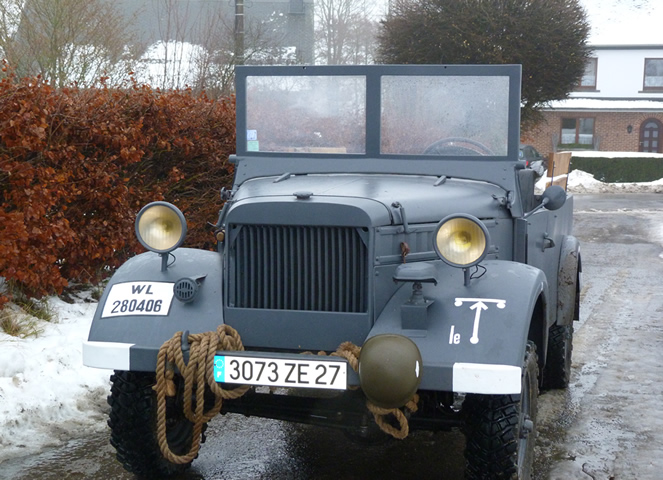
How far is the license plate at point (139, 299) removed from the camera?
410cm

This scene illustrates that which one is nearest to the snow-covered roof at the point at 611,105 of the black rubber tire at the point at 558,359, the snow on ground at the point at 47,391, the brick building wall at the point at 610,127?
the brick building wall at the point at 610,127

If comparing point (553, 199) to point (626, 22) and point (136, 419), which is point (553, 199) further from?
point (626, 22)

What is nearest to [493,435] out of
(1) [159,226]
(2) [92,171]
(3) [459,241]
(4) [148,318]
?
(3) [459,241]

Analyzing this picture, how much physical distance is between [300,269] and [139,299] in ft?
2.66

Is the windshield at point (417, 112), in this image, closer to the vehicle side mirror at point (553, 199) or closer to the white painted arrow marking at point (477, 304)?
the vehicle side mirror at point (553, 199)

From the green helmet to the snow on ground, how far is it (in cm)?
222

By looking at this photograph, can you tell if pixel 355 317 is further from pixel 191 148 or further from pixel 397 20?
pixel 397 20

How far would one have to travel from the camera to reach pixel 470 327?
3697 mm

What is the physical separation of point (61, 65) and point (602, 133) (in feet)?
103

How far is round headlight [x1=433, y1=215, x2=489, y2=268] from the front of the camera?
3.84 m

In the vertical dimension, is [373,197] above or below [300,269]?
above

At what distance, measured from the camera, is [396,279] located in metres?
3.86

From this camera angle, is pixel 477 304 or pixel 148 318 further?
pixel 148 318

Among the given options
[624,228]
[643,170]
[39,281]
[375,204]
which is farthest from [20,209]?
[643,170]
